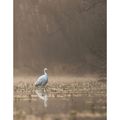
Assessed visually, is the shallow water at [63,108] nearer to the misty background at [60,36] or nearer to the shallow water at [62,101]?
the shallow water at [62,101]

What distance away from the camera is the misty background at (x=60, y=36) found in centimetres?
161

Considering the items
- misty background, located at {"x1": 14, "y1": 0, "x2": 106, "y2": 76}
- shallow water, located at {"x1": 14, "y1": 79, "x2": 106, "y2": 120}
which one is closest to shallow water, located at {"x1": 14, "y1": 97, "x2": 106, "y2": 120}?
shallow water, located at {"x1": 14, "y1": 79, "x2": 106, "y2": 120}

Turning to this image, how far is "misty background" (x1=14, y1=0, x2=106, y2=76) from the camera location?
1.61 m

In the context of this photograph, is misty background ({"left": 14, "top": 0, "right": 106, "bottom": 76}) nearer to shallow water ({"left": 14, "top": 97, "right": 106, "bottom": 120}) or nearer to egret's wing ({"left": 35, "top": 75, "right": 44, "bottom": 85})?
egret's wing ({"left": 35, "top": 75, "right": 44, "bottom": 85})

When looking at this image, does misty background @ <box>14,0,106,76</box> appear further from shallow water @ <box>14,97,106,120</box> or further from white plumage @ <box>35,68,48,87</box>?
shallow water @ <box>14,97,106,120</box>

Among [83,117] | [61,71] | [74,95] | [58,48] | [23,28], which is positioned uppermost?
[23,28]

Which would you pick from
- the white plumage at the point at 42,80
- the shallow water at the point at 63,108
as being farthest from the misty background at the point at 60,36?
the shallow water at the point at 63,108

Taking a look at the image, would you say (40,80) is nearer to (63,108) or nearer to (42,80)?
(42,80)

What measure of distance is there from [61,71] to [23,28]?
0.30 meters

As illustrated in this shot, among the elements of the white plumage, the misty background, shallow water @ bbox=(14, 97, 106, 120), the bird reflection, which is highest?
the misty background

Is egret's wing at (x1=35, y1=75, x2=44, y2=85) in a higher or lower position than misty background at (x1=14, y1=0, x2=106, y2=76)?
lower
